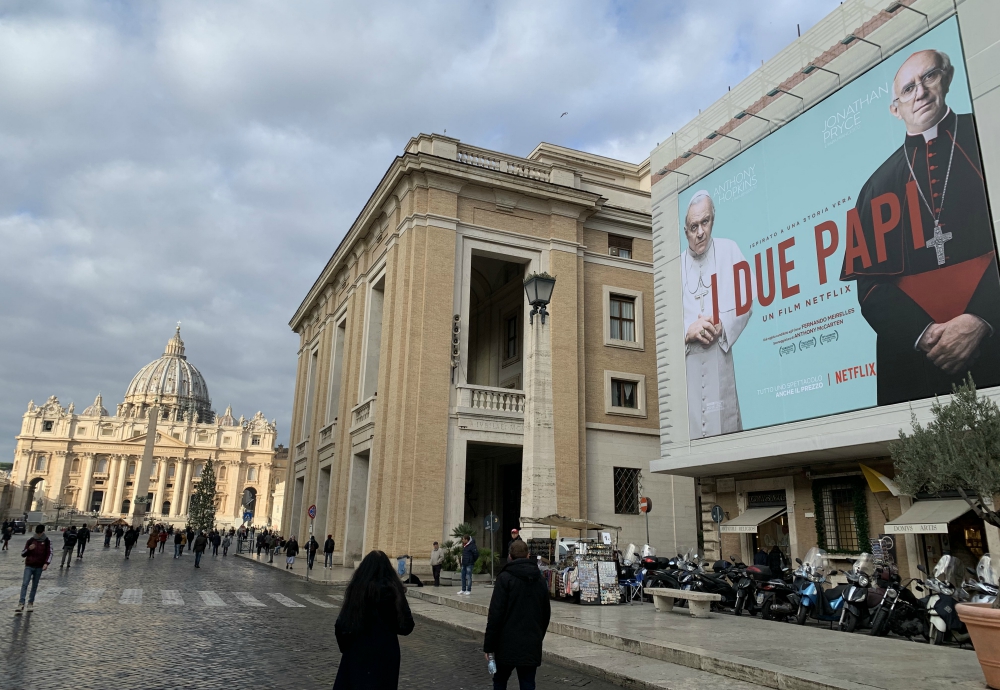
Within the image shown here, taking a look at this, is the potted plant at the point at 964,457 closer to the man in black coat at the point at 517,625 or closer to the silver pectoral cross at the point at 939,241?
the man in black coat at the point at 517,625

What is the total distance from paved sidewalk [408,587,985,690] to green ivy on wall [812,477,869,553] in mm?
4358

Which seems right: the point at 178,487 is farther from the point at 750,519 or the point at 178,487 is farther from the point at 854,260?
the point at 854,260

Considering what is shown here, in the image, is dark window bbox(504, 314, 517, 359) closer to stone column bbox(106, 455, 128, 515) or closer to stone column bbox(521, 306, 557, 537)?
stone column bbox(521, 306, 557, 537)

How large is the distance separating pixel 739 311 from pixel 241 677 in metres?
14.3

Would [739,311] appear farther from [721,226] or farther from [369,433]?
[369,433]

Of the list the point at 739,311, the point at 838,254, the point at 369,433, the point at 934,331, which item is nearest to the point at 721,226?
the point at 739,311

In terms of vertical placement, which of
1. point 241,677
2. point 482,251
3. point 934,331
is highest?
point 482,251

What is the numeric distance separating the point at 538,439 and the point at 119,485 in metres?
140

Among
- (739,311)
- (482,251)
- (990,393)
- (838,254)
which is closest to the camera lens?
(990,393)

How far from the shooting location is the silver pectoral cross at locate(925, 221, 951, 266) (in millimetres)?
13242

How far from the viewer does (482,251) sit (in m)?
26.3

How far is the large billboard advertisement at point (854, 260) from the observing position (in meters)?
13.1

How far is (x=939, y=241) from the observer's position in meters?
13.3

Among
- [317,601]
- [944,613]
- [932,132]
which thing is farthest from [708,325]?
[317,601]
